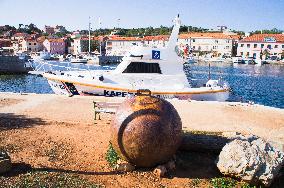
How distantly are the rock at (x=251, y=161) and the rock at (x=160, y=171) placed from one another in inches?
49.6

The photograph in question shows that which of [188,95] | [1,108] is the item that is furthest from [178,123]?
[188,95]

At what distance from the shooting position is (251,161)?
836cm

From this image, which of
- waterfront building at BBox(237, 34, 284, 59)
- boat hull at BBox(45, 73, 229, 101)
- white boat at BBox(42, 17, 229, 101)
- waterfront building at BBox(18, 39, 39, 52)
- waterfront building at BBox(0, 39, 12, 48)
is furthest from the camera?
waterfront building at BBox(18, 39, 39, 52)

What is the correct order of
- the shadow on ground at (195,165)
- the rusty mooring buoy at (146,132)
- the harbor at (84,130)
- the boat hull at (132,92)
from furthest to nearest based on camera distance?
1. the boat hull at (132,92)
2. the shadow on ground at (195,165)
3. the harbor at (84,130)
4. the rusty mooring buoy at (146,132)

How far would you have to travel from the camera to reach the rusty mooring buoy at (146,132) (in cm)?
864

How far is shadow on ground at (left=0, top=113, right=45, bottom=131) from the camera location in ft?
42.1

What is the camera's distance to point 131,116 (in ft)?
28.9

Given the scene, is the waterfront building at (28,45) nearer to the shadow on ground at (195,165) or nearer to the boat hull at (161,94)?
the boat hull at (161,94)

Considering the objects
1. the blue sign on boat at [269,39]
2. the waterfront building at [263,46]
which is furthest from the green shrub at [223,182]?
the blue sign on boat at [269,39]

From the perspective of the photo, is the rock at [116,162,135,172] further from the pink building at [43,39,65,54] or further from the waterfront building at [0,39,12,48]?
the waterfront building at [0,39,12,48]

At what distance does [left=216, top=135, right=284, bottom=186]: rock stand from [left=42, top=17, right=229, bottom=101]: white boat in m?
12.6

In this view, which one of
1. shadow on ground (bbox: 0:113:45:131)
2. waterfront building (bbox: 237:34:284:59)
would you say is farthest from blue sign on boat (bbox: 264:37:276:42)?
shadow on ground (bbox: 0:113:45:131)

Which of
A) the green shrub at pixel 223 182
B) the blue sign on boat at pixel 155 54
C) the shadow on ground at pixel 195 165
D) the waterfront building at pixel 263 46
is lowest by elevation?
the green shrub at pixel 223 182

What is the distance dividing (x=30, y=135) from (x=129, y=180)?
14.7 feet
